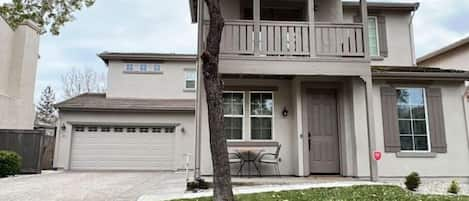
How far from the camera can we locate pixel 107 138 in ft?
46.2

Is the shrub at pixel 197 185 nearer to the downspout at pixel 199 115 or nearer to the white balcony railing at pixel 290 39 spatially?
the downspout at pixel 199 115

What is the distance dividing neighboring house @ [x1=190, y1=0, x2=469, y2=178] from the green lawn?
6.12ft

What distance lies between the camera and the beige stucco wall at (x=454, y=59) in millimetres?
12102

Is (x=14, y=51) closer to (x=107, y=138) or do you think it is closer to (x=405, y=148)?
(x=107, y=138)

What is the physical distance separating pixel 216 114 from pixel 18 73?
39.7 feet

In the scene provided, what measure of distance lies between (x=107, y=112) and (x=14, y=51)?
4439 mm

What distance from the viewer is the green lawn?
5.20 m

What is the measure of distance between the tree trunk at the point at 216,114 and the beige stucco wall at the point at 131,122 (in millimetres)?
9631

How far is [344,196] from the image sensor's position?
17.5ft

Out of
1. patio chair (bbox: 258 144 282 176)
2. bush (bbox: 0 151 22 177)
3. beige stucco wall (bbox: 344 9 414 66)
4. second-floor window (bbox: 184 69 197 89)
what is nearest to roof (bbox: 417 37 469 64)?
beige stucco wall (bbox: 344 9 414 66)

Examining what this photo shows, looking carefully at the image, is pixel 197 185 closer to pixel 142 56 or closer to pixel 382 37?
pixel 382 37

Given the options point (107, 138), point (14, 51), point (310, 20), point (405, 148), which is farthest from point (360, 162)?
point (14, 51)

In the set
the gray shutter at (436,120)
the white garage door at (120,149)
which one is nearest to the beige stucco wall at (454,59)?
the gray shutter at (436,120)

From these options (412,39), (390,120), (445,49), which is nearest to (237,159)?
(390,120)
